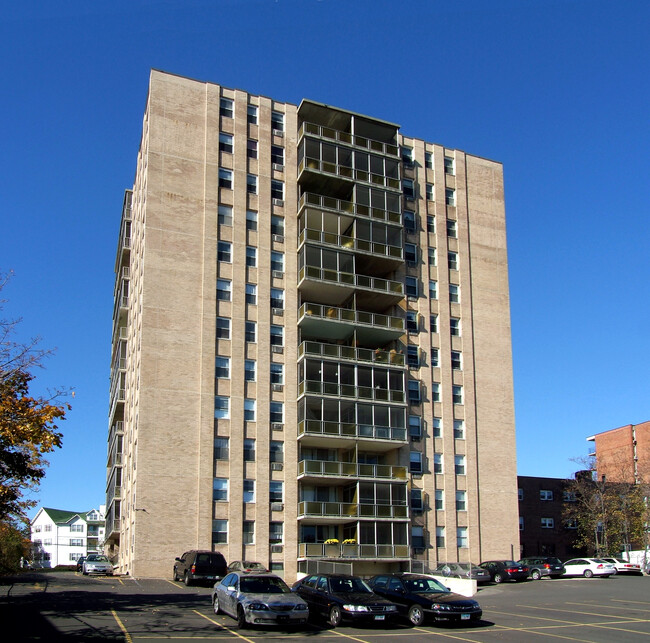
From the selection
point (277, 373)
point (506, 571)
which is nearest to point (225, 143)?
point (277, 373)

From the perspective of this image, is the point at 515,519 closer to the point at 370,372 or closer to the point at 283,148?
the point at 370,372

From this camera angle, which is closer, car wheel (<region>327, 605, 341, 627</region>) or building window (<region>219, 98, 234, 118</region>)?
car wheel (<region>327, 605, 341, 627</region>)

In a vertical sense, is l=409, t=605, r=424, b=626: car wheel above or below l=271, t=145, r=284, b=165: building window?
below

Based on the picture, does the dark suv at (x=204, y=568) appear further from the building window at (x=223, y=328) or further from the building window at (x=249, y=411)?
the building window at (x=223, y=328)

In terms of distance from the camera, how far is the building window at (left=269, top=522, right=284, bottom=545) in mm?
43000

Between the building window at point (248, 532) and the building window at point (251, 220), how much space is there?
58.2ft

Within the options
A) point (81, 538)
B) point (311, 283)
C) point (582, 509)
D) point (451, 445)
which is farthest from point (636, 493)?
point (81, 538)

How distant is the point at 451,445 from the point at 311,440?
33.2 ft

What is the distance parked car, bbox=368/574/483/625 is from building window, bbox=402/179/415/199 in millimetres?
32171

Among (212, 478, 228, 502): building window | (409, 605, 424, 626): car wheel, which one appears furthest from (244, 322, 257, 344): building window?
(409, 605, 424, 626): car wheel

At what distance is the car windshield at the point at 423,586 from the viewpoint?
24.8 meters

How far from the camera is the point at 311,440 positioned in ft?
146

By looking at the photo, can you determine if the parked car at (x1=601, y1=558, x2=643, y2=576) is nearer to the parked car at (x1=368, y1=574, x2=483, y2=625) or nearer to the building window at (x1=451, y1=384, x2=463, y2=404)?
the building window at (x1=451, y1=384, x2=463, y2=404)

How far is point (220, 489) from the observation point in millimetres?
42281
